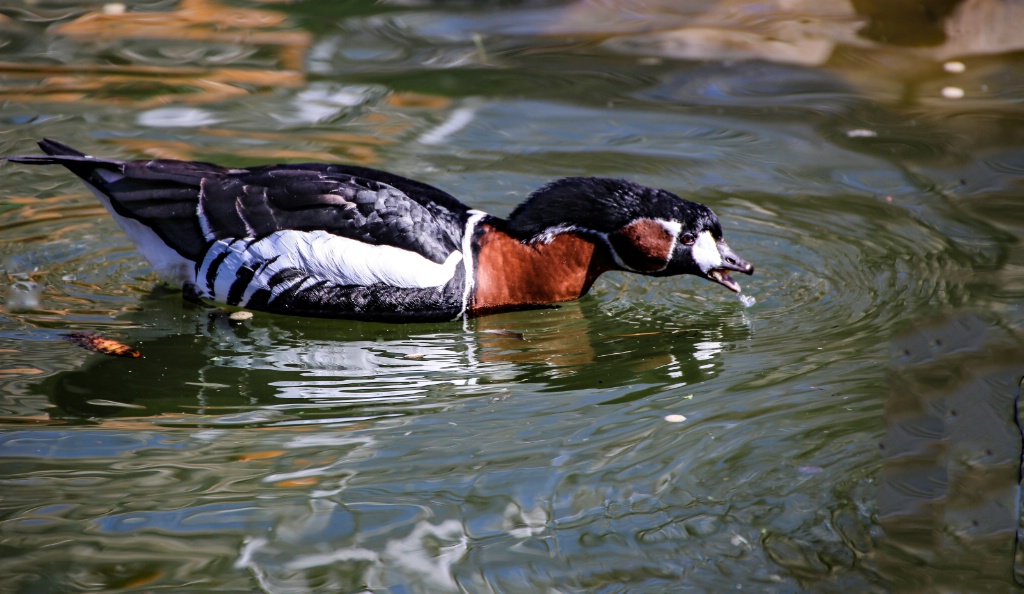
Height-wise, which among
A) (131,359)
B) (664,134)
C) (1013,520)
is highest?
(664,134)

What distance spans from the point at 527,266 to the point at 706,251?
890 mm

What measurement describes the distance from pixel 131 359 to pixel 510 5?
5.48 metres

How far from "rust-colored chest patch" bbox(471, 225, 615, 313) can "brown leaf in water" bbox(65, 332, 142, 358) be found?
163 centimetres

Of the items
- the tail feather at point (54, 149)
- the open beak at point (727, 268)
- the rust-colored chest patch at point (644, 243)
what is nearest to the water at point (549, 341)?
the open beak at point (727, 268)

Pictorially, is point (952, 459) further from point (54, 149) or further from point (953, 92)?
point (953, 92)

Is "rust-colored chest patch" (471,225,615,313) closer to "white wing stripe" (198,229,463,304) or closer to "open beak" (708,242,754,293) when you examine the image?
"white wing stripe" (198,229,463,304)

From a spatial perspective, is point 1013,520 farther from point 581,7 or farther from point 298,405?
point 581,7

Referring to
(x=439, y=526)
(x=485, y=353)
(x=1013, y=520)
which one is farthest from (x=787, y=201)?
(x=439, y=526)

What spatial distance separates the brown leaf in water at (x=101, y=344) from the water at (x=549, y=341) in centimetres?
6

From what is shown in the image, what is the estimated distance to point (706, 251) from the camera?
562 centimetres

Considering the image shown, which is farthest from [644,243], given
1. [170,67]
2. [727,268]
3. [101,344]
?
[170,67]

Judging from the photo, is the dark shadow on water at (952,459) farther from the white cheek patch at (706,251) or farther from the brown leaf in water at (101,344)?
the brown leaf in water at (101,344)

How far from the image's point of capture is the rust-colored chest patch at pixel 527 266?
223 inches

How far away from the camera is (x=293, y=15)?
9.31 meters
